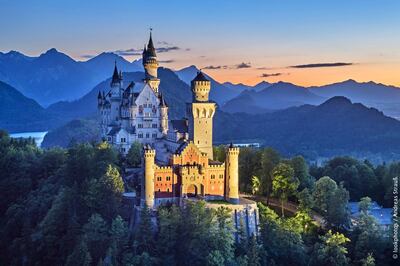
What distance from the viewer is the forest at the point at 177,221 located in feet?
153

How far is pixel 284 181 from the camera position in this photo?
59.5 meters

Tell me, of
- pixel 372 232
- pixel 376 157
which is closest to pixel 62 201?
pixel 372 232

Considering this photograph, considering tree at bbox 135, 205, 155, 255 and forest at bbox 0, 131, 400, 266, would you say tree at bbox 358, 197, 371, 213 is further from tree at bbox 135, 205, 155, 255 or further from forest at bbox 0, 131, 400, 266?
tree at bbox 135, 205, 155, 255

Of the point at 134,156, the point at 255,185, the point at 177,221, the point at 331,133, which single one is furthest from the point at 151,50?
the point at 331,133

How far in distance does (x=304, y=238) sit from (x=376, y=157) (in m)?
88.3

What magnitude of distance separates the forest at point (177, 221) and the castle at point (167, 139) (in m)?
3.49

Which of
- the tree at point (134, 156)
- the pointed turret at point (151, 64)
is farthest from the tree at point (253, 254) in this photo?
the pointed turret at point (151, 64)

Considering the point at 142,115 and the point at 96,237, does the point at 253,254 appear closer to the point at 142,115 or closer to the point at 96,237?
the point at 96,237

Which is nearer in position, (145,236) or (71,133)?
(145,236)

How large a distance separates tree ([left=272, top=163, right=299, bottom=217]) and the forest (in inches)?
5.0

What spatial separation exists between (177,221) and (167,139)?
20831 millimetres

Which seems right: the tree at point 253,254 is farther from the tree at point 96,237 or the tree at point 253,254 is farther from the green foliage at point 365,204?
the tree at point 96,237

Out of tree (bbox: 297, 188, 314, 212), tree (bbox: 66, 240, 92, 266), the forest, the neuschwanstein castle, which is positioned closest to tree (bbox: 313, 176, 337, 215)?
the forest

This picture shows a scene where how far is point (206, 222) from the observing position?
4694 cm
